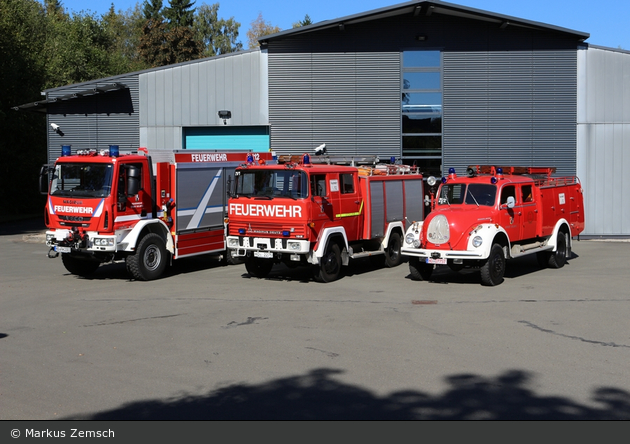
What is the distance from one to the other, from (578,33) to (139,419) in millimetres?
21991

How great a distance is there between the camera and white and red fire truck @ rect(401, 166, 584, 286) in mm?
14500

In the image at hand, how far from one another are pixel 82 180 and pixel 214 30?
6808 cm

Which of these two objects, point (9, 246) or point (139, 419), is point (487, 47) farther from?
point (139, 419)

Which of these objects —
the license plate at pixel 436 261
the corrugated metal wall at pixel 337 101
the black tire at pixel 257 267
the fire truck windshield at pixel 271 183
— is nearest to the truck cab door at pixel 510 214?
the license plate at pixel 436 261

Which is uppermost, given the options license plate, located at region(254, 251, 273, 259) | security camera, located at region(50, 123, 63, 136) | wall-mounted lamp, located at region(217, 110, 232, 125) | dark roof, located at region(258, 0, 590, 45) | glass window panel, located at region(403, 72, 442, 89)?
dark roof, located at region(258, 0, 590, 45)

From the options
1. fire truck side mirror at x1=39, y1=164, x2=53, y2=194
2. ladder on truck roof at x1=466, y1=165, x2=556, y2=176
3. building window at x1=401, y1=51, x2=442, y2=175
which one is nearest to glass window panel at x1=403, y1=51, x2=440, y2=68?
building window at x1=401, y1=51, x2=442, y2=175

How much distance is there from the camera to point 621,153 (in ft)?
80.8

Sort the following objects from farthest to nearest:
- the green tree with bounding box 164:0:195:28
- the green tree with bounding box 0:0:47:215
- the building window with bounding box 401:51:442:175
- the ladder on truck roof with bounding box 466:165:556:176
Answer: the green tree with bounding box 164:0:195:28
the green tree with bounding box 0:0:47:215
the building window with bounding box 401:51:442:175
the ladder on truck roof with bounding box 466:165:556:176

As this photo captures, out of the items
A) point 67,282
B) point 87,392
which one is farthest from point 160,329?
point 67,282

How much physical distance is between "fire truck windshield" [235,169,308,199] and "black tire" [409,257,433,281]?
2.76 m

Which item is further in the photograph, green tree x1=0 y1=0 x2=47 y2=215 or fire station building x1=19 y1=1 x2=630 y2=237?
green tree x1=0 y1=0 x2=47 y2=215

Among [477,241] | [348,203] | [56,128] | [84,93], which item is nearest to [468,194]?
[477,241]

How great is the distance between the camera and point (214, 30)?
8000 centimetres

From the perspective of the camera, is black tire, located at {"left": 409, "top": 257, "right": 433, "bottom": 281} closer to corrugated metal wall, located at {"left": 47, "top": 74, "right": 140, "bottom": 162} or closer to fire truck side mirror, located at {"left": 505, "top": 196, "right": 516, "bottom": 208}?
fire truck side mirror, located at {"left": 505, "top": 196, "right": 516, "bottom": 208}
